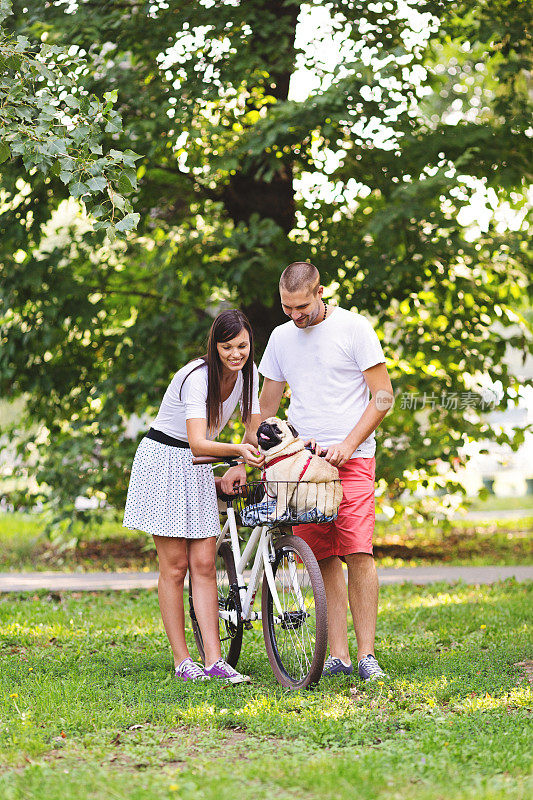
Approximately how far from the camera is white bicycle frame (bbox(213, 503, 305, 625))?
4.67 metres

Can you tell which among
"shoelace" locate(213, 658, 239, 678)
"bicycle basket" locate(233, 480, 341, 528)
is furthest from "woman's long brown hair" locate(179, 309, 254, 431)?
"shoelace" locate(213, 658, 239, 678)

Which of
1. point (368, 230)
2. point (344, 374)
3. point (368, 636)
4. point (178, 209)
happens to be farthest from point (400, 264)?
point (368, 636)

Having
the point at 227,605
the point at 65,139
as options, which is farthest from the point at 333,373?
the point at 65,139

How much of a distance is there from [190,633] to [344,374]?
90.6 inches

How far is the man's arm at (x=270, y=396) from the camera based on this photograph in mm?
5184

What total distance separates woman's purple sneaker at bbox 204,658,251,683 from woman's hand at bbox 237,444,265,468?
106 centimetres

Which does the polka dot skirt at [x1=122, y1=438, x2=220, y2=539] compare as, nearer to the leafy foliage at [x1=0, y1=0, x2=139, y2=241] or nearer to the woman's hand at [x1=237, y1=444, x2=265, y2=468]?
the woman's hand at [x1=237, y1=444, x2=265, y2=468]

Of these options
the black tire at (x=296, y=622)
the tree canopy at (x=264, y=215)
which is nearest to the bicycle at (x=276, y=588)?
the black tire at (x=296, y=622)

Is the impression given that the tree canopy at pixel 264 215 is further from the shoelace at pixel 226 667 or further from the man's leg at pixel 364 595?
the shoelace at pixel 226 667

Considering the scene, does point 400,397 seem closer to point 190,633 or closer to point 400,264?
point 400,264

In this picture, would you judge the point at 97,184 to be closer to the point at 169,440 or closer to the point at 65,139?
the point at 65,139

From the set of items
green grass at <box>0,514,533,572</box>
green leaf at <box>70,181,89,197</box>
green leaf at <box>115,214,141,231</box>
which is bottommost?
green grass at <box>0,514,533,572</box>

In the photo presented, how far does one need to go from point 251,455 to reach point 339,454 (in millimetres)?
439

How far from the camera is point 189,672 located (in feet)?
15.9
